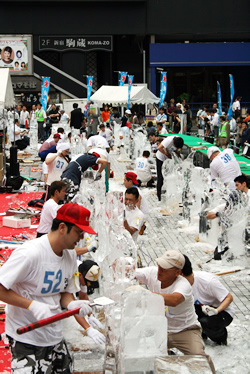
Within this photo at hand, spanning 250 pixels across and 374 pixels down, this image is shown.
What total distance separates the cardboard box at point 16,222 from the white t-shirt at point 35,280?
19.7 ft

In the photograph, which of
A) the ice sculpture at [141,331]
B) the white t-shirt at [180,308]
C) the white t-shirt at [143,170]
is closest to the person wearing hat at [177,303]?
the white t-shirt at [180,308]

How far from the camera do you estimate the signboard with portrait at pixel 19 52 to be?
33.3 metres

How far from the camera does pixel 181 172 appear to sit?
11.7 m

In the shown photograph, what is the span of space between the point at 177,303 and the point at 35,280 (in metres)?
1.29

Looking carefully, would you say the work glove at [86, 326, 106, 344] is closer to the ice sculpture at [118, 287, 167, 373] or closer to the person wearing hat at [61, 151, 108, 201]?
the ice sculpture at [118, 287, 167, 373]

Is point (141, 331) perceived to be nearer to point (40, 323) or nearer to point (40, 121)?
point (40, 323)

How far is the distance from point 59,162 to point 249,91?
29.3 m

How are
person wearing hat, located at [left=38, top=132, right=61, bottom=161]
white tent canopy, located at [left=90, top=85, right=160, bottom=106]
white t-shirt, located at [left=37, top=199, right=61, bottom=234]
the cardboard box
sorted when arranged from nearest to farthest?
white t-shirt, located at [left=37, top=199, right=61, bottom=234], the cardboard box, person wearing hat, located at [left=38, top=132, right=61, bottom=161], white tent canopy, located at [left=90, top=85, right=160, bottom=106]

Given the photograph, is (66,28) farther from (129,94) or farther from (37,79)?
(129,94)

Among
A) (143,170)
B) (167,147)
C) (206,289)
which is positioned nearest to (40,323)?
(206,289)

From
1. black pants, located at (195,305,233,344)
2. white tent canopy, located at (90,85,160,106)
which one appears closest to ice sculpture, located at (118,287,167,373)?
black pants, located at (195,305,233,344)

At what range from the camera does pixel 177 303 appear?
4582 mm

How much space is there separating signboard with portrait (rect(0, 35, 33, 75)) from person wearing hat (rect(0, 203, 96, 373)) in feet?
101

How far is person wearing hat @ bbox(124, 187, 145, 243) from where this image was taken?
24.4ft
